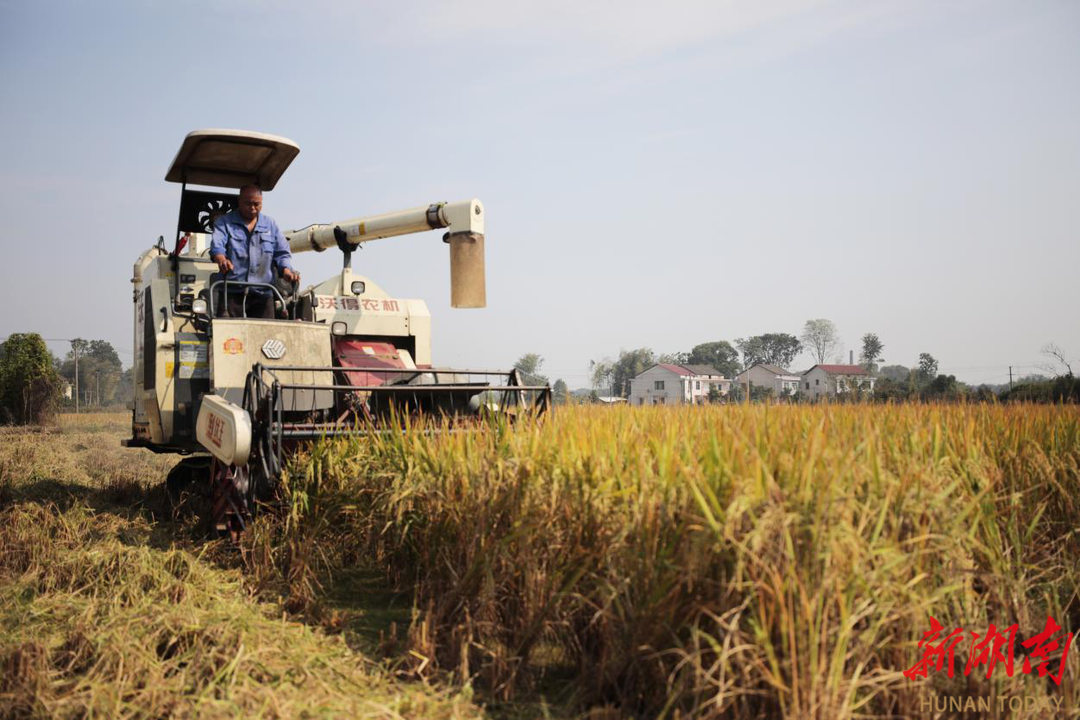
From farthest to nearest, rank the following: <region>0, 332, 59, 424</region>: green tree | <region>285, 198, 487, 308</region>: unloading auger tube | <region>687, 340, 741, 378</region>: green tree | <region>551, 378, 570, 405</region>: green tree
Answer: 1. <region>687, 340, 741, 378</region>: green tree
2. <region>0, 332, 59, 424</region>: green tree
3. <region>285, 198, 487, 308</region>: unloading auger tube
4. <region>551, 378, 570, 405</region>: green tree

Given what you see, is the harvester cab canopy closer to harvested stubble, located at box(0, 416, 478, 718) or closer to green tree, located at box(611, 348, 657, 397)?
harvested stubble, located at box(0, 416, 478, 718)

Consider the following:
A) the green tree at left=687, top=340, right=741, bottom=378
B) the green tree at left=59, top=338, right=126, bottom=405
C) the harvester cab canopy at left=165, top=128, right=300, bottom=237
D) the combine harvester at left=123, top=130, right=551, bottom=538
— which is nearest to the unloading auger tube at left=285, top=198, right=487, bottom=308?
the combine harvester at left=123, top=130, right=551, bottom=538

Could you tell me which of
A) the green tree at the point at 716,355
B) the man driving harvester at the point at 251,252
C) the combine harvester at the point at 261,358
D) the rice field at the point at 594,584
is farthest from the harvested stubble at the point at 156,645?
the green tree at the point at 716,355

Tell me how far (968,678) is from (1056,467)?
2.74 metres

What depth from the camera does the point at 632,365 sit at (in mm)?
102750

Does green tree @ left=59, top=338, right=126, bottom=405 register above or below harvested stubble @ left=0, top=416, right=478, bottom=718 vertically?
above

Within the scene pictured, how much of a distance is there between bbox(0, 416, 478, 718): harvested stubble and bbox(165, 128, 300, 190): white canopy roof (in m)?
3.53

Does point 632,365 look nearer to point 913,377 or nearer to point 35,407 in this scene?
point 35,407

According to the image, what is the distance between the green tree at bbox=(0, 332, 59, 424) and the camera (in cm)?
2369

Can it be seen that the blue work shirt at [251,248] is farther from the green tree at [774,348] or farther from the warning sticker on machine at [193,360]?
the green tree at [774,348]

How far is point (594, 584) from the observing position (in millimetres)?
3654

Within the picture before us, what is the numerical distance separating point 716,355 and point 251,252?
103 meters

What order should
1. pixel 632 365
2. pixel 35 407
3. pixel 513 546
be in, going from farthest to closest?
pixel 632 365
pixel 35 407
pixel 513 546

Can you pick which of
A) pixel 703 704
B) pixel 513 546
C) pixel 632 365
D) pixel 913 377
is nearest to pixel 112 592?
pixel 513 546
